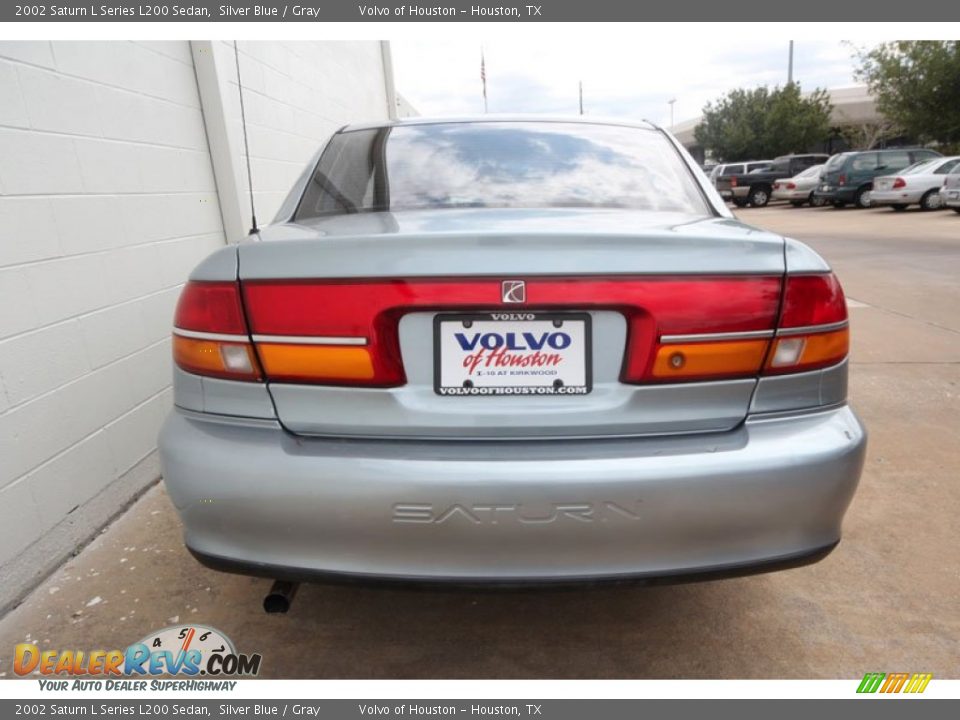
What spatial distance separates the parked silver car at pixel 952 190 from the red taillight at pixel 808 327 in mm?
16348

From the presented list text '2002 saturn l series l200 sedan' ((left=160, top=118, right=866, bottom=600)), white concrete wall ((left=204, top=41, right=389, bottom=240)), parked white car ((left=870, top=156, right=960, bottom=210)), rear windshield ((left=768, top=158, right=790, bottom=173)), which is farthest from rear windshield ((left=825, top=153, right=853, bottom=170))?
text '2002 saturn l series l200 sedan' ((left=160, top=118, right=866, bottom=600))

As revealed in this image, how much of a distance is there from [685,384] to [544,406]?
34 centimetres

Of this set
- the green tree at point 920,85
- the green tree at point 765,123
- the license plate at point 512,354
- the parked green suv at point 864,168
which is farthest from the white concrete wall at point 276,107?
the green tree at point 765,123

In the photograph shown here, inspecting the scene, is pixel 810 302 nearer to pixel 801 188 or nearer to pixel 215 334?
pixel 215 334

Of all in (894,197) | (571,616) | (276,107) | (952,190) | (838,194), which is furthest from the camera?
(838,194)

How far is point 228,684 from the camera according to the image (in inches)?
74.8

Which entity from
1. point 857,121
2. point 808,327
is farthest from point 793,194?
point 808,327

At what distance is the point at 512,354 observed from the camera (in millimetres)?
1543

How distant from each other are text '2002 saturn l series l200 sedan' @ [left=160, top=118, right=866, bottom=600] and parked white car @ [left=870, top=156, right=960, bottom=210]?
18424 millimetres

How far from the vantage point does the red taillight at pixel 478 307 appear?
1498 millimetres

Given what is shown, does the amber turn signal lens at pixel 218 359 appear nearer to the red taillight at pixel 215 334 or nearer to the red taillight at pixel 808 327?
the red taillight at pixel 215 334

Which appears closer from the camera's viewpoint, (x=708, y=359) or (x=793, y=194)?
(x=708, y=359)

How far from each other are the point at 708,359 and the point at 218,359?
1.18 metres

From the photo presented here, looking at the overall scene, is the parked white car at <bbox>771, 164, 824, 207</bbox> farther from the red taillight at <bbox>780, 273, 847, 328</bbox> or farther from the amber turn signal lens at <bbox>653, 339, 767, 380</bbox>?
the amber turn signal lens at <bbox>653, 339, 767, 380</bbox>
